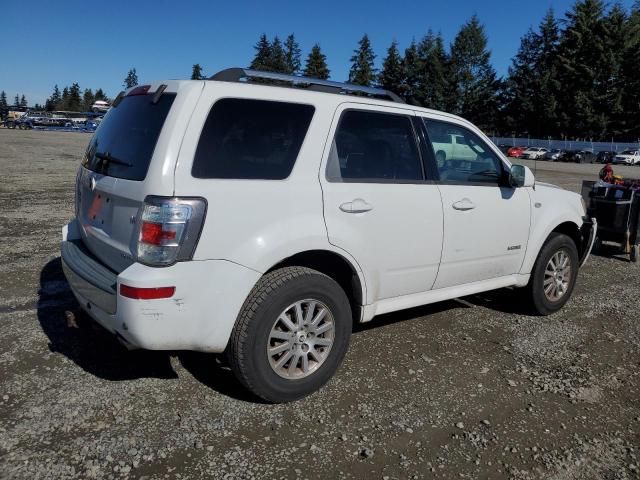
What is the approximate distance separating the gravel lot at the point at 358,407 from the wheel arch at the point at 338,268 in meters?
0.55

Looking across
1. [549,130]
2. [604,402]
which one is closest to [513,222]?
[604,402]

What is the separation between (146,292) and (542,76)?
85.5m

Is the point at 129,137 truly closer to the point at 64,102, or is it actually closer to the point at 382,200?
the point at 382,200

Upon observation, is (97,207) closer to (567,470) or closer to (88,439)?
(88,439)

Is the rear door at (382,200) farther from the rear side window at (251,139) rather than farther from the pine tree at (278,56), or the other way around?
the pine tree at (278,56)

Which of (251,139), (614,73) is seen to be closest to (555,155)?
(614,73)

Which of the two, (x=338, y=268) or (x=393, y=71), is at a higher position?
(x=393, y=71)

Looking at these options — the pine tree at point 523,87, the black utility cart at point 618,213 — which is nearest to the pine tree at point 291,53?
the pine tree at point 523,87

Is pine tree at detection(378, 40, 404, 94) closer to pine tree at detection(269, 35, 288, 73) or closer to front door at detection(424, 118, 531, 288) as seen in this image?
pine tree at detection(269, 35, 288, 73)

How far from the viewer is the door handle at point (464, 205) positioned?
13.4ft

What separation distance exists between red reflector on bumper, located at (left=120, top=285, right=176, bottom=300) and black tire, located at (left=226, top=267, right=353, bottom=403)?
464 mm

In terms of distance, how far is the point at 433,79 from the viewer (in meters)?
87.1

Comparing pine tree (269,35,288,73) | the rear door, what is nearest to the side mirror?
the rear door

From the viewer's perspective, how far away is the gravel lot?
9.16 feet
